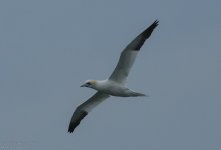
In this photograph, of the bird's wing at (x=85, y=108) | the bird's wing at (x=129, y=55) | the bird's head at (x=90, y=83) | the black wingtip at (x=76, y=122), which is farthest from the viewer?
the black wingtip at (x=76, y=122)

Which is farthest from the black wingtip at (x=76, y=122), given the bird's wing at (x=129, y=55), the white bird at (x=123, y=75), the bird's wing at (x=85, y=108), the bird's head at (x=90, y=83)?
the bird's wing at (x=129, y=55)

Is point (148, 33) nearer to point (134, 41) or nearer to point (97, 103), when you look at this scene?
point (134, 41)

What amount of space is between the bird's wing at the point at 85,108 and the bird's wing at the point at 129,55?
2.12 metres

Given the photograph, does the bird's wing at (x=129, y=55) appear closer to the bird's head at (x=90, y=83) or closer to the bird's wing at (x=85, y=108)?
the bird's head at (x=90, y=83)

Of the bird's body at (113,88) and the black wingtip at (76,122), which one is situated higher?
the bird's body at (113,88)

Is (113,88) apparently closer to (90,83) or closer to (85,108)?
(90,83)

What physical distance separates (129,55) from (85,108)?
12.6ft

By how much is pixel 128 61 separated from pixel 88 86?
1.98 meters

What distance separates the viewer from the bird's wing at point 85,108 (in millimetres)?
33906

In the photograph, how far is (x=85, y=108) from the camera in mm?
34344

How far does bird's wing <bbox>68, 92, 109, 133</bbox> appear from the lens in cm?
3391

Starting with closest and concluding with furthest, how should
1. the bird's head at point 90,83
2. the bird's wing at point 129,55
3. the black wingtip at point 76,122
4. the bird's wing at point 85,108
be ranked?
the bird's wing at point 129,55
the bird's head at point 90,83
the bird's wing at point 85,108
the black wingtip at point 76,122

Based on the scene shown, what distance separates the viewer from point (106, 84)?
3195cm

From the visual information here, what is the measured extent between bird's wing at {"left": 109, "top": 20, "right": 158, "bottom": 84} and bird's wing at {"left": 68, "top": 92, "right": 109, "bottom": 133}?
6.97ft
